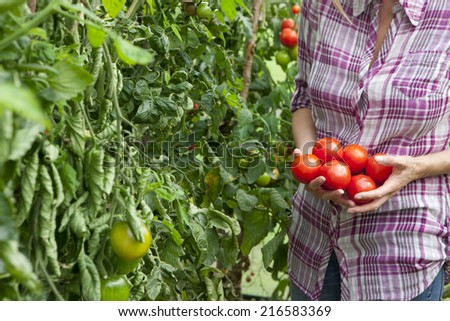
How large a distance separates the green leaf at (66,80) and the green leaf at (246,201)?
36.9 inches

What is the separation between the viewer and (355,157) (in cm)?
129

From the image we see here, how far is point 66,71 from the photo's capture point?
753mm

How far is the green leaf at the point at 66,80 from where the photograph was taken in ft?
2.46

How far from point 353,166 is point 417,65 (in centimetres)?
21

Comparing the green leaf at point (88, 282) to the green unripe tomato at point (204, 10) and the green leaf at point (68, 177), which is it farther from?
the green unripe tomato at point (204, 10)

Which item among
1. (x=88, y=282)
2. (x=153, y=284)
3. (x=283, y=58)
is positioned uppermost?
(x=88, y=282)

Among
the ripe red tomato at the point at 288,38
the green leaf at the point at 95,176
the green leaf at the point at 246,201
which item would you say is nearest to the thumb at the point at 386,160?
the green leaf at the point at 246,201

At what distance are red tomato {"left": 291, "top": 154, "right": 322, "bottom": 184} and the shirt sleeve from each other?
0.76 feet

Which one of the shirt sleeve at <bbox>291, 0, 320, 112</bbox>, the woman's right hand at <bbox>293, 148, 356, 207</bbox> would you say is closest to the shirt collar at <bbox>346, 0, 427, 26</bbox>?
the shirt sleeve at <bbox>291, 0, 320, 112</bbox>

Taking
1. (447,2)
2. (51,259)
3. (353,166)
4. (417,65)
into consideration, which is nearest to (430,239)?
(353,166)

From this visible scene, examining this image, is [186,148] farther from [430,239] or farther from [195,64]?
[430,239]

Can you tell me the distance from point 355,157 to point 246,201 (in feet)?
1.44

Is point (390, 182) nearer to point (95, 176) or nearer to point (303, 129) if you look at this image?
point (303, 129)

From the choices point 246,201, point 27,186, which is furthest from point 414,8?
point 27,186
